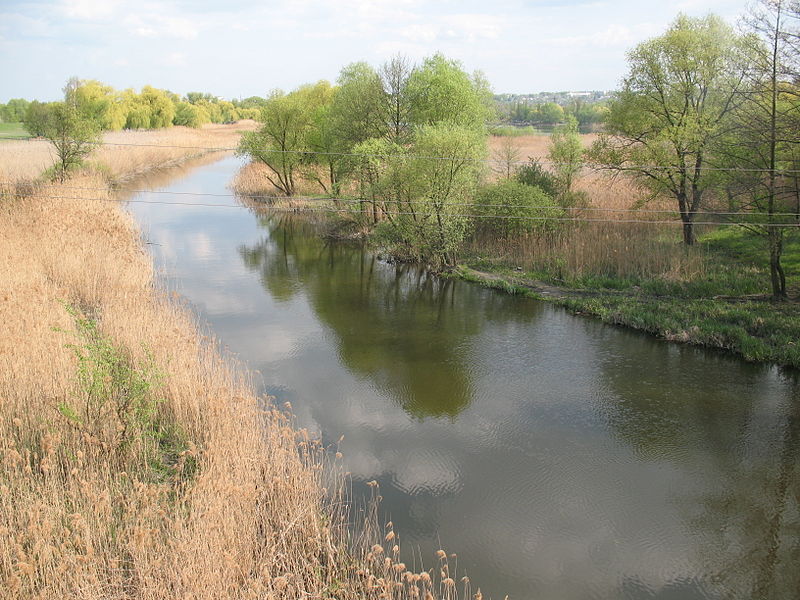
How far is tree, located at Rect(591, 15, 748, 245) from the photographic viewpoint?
2119 cm

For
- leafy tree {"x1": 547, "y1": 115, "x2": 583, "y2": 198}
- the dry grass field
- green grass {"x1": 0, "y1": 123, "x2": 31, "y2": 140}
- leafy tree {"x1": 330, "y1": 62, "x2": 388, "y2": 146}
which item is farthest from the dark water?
green grass {"x1": 0, "y1": 123, "x2": 31, "y2": 140}

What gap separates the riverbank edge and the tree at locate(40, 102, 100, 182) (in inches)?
805

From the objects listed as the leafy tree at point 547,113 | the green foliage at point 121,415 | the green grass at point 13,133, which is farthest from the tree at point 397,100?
the leafy tree at point 547,113

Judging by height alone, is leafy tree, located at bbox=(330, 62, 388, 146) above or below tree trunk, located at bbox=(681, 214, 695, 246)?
above

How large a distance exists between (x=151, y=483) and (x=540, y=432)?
6.62m

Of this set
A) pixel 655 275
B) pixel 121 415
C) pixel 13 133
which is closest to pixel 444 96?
pixel 655 275

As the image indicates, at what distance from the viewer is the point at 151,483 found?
289 inches

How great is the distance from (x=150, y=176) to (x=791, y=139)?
40053mm

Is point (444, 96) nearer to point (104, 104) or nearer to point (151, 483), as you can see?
point (151, 483)

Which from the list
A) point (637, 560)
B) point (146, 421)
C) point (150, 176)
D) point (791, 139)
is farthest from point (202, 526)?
point (150, 176)

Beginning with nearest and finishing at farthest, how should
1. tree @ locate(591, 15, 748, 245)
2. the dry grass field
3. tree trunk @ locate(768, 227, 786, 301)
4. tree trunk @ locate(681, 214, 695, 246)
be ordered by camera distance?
1. tree trunk @ locate(768, 227, 786, 301)
2. the dry grass field
3. tree @ locate(591, 15, 748, 245)
4. tree trunk @ locate(681, 214, 695, 246)

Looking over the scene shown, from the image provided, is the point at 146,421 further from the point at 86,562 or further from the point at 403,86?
the point at 403,86

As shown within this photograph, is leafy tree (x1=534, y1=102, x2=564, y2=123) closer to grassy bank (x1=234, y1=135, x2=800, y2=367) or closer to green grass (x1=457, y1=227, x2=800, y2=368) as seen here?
grassy bank (x1=234, y1=135, x2=800, y2=367)

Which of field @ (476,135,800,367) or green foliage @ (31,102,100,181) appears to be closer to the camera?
field @ (476,135,800,367)
